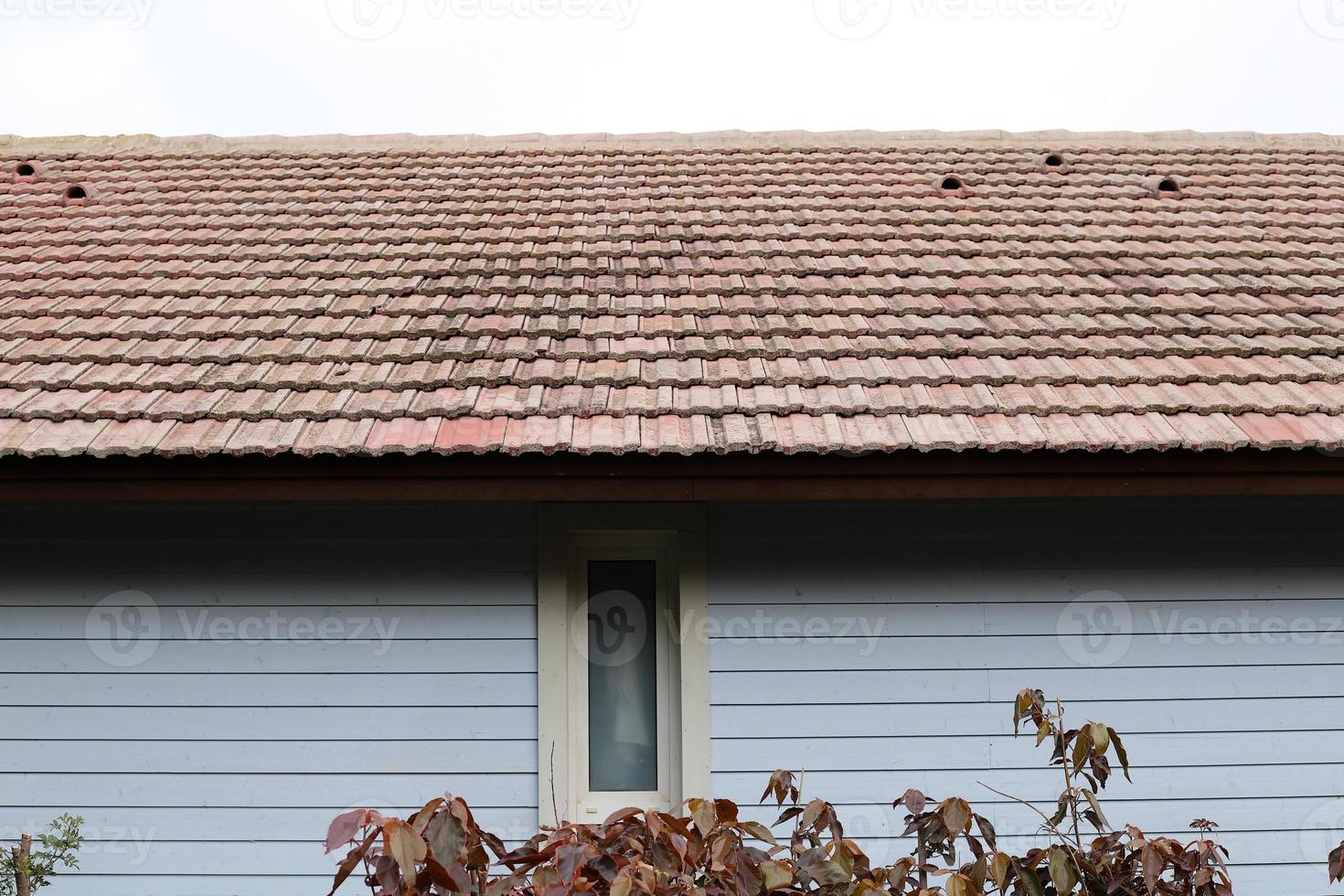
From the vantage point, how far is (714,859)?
1.84 m

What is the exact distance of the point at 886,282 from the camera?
4906 millimetres

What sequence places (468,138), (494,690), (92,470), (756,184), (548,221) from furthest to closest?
(468,138)
(756,184)
(548,221)
(494,690)
(92,470)

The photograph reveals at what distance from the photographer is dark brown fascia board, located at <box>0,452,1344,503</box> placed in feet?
11.6

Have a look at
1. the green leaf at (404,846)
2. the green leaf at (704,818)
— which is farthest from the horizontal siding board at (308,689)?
the green leaf at (404,846)

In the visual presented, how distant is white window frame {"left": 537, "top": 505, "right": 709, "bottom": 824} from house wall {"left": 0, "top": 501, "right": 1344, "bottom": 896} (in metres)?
0.08

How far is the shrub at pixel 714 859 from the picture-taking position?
174 cm

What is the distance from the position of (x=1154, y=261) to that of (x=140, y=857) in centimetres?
584

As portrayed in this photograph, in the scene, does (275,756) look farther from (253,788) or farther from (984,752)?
(984,752)

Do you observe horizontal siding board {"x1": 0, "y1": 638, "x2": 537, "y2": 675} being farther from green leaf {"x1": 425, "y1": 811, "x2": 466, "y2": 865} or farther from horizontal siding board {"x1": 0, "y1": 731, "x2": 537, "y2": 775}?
green leaf {"x1": 425, "y1": 811, "x2": 466, "y2": 865}

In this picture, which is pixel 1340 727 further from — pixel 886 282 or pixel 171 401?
pixel 171 401

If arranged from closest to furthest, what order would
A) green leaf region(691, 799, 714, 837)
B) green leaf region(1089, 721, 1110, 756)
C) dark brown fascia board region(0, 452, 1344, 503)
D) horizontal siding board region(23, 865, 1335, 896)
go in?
green leaf region(691, 799, 714, 837) → green leaf region(1089, 721, 1110, 756) → dark brown fascia board region(0, 452, 1344, 503) → horizontal siding board region(23, 865, 1335, 896)

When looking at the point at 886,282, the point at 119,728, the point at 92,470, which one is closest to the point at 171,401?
the point at 92,470

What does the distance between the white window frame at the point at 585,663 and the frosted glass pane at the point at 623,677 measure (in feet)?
0.14

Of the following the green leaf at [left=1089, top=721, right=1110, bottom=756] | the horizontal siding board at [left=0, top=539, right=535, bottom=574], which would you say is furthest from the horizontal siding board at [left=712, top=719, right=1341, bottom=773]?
the green leaf at [left=1089, top=721, right=1110, bottom=756]
